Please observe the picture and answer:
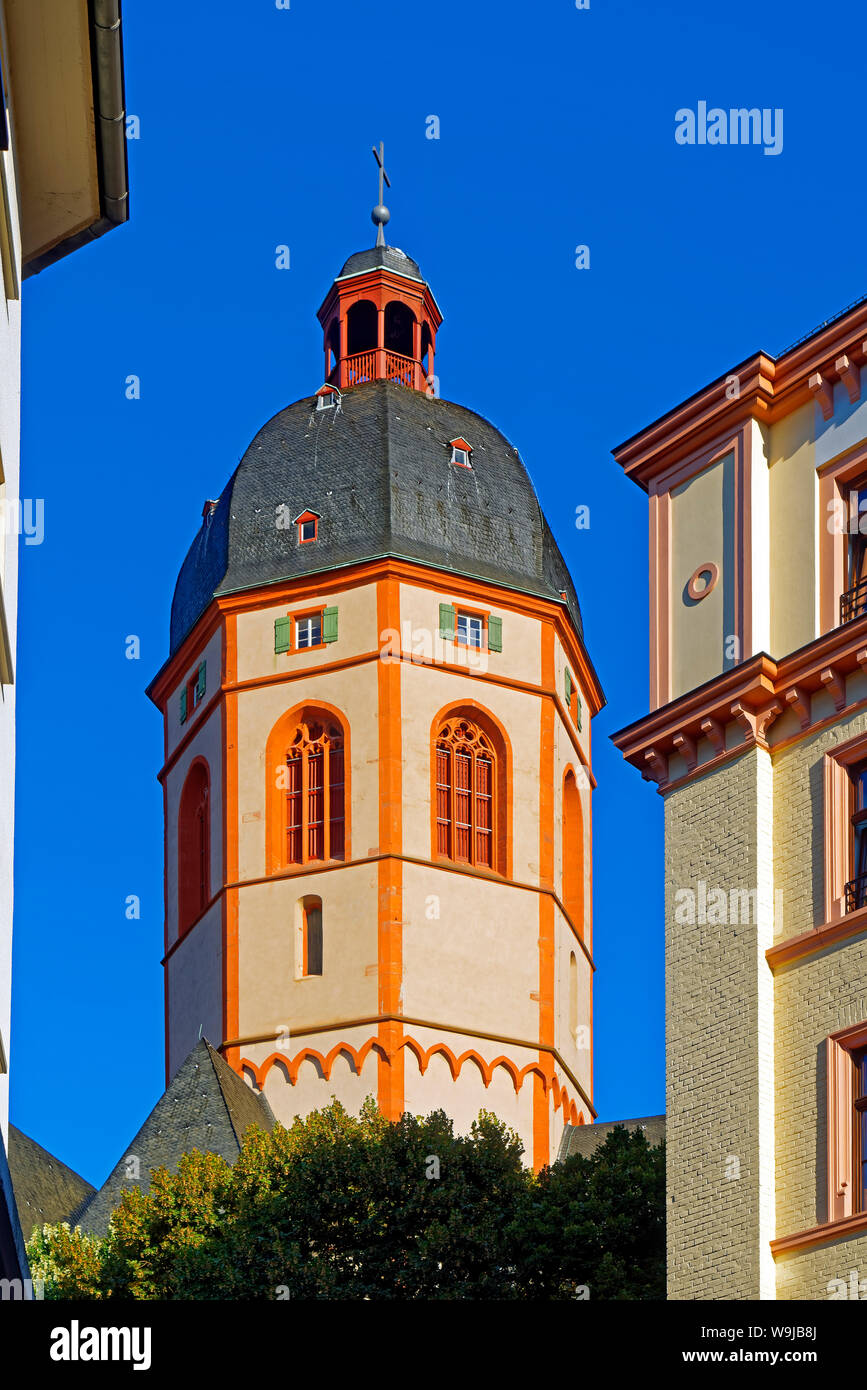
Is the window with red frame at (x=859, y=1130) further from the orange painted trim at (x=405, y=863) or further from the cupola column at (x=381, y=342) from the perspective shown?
the cupola column at (x=381, y=342)

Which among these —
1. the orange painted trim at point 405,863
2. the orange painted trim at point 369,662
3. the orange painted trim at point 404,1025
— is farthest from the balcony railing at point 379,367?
the orange painted trim at point 404,1025

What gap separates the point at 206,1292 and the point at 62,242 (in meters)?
24.3

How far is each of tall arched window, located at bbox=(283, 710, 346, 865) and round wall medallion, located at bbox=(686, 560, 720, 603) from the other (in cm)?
3212

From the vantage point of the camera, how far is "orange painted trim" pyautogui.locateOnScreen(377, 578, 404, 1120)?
5625 cm

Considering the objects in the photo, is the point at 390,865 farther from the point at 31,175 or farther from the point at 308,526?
the point at 31,175

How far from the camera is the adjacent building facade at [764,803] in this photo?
23.8 metres

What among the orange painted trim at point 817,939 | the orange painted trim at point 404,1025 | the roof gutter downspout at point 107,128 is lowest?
the orange painted trim at point 817,939

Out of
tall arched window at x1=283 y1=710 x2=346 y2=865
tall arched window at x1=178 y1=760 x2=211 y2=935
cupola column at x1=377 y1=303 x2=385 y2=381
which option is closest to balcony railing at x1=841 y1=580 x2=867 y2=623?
tall arched window at x1=283 y1=710 x2=346 y2=865

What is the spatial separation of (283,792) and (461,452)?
9268 mm

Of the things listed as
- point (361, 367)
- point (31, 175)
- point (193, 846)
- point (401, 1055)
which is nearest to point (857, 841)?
point (31, 175)

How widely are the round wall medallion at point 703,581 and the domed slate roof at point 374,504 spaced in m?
33.4

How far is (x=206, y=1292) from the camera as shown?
40812 mm
